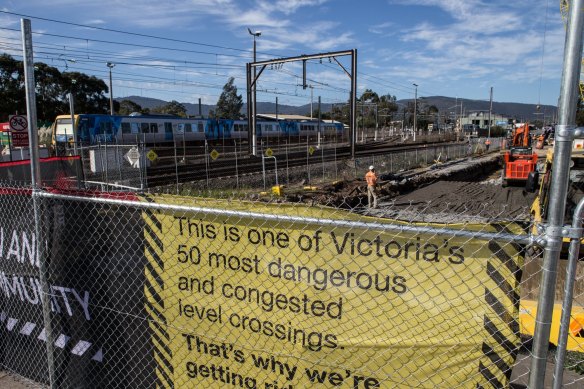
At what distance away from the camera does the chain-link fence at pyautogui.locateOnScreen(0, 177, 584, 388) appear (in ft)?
7.14

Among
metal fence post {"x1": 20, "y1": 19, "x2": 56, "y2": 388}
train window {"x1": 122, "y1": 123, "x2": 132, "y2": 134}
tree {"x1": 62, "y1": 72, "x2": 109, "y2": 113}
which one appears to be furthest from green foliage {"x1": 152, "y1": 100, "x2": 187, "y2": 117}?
metal fence post {"x1": 20, "y1": 19, "x2": 56, "y2": 388}

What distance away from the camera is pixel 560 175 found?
5.92ft

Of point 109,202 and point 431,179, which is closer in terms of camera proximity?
point 109,202

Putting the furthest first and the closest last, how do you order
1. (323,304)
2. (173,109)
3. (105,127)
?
(173,109) → (105,127) → (323,304)

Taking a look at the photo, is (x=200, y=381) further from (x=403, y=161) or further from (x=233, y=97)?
(x=233, y=97)

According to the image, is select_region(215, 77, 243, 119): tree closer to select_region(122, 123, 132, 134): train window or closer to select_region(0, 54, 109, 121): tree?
select_region(0, 54, 109, 121): tree

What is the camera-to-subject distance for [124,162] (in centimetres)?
1823

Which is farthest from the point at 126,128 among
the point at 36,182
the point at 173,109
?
the point at 173,109

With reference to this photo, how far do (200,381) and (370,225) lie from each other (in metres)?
1.74

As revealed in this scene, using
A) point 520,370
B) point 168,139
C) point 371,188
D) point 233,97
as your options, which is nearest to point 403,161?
point 371,188

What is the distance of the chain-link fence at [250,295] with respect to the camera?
218 cm

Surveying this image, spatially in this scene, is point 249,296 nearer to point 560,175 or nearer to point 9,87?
point 560,175

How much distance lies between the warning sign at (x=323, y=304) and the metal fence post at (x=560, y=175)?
0.53ft

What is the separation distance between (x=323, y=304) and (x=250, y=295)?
0.50 metres
